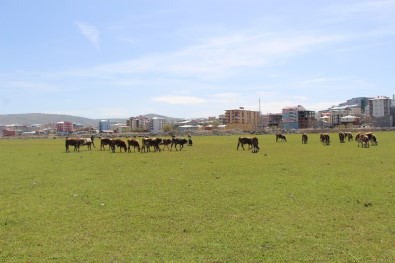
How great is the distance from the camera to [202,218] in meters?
11.1

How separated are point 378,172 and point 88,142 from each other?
113 ft

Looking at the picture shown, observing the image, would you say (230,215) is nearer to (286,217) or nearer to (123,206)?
(286,217)

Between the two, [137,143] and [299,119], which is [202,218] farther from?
[299,119]

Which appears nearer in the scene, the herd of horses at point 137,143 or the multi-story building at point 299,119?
the herd of horses at point 137,143

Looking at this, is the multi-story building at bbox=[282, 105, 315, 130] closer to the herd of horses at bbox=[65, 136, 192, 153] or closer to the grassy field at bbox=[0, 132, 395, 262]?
the herd of horses at bbox=[65, 136, 192, 153]

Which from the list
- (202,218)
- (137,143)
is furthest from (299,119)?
(202,218)

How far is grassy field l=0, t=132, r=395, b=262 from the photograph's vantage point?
8.45 metres

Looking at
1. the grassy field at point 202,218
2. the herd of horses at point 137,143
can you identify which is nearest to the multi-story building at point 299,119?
the herd of horses at point 137,143

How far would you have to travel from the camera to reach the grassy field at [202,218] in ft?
27.7

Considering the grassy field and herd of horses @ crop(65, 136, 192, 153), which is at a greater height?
herd of horses @ crop(65, 136, 192, 153)

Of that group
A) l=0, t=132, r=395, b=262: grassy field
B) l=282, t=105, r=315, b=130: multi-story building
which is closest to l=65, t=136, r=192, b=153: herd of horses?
l=0, t=132, r=395, b=262: grassy field

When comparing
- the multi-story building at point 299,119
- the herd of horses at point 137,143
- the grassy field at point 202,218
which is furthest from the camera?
the multi-story building at point 299,119

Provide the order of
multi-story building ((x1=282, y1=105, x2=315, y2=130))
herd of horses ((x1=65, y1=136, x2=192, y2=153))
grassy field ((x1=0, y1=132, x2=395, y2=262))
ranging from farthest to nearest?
multi-story building ((x1=282, y1=105, x2=315, y2=130)), herd of horses ((x1=65, y1=136, x2=192, y2=153)), grassy field ((x1=0, y1=132, x2=395, y2=262))

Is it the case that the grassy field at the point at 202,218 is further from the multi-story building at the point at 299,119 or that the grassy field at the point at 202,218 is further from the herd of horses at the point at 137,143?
the multi-story building at the point at 299,119
